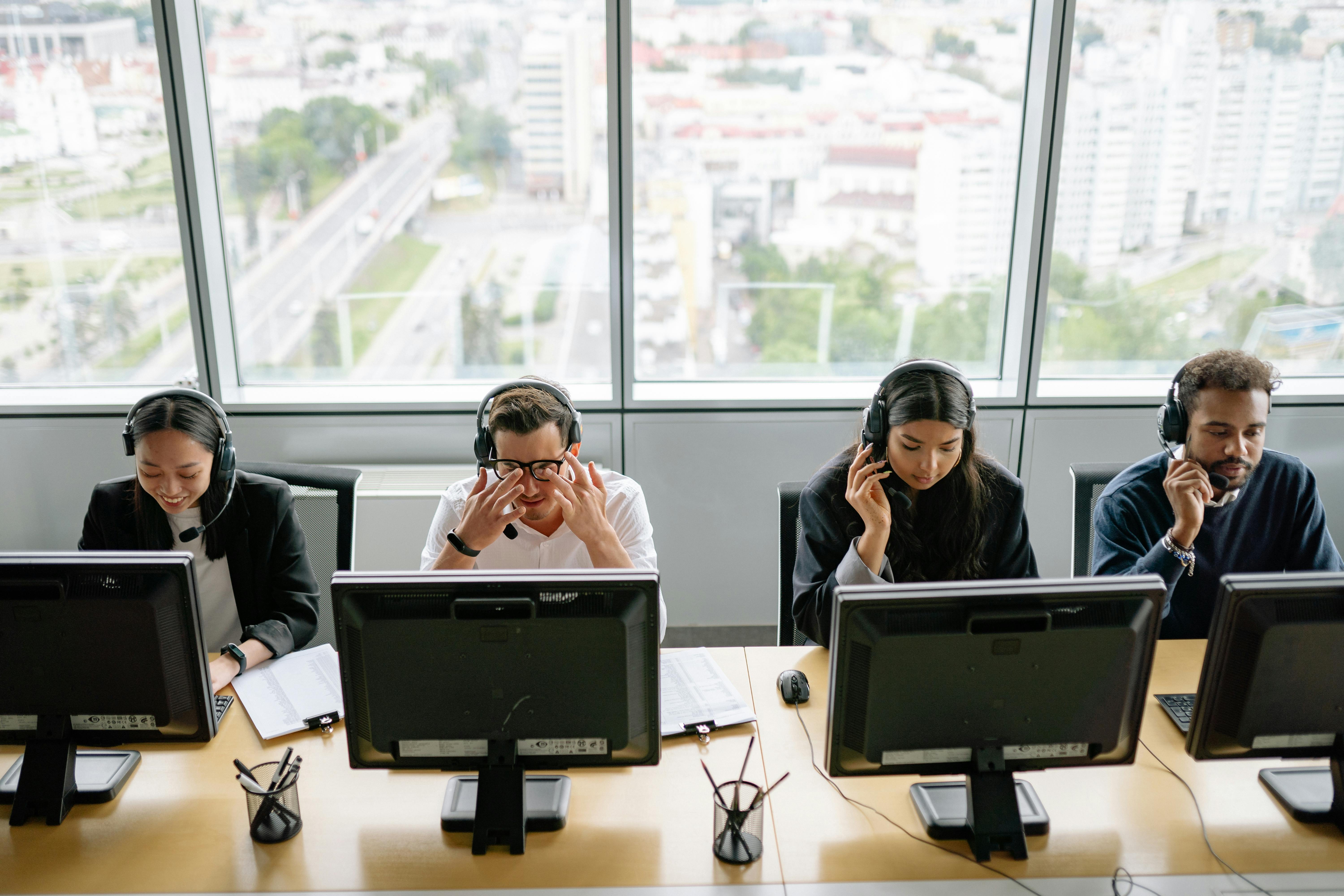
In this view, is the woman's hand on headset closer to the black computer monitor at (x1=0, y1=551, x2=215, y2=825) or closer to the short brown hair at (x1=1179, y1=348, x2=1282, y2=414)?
the short brown hair at (x1=1179, y1=348, x2=1282, y2=414)

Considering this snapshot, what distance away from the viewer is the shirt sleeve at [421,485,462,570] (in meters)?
2.00

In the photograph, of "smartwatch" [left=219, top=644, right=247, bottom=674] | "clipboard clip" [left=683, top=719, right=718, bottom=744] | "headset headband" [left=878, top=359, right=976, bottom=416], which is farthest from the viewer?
"headset headband" [left=878, top=359, right=976, bottom=416]

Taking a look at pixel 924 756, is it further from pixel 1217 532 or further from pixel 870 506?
pixel 1217 532

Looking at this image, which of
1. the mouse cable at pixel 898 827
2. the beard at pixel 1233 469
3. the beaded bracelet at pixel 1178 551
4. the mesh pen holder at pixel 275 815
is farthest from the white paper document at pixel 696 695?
the beard at pixel 1233 469

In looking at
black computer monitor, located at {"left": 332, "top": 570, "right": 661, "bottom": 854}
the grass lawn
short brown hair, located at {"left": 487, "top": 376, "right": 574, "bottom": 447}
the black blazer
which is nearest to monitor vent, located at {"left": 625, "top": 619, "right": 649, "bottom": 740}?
black computer monitor, located at {"left": 332, "top": 570, "right": 661, "bottom": 854}

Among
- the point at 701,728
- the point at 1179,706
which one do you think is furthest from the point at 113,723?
the point at 1179,706

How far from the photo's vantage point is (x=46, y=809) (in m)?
1.48

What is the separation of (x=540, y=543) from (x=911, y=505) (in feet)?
2.48

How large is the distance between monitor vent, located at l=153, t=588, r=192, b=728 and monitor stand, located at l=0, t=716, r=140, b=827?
16 centimetres

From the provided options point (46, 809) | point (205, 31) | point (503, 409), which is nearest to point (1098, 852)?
point (503, 409)

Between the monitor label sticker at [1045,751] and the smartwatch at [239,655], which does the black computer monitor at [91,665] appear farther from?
the monitor label sticker at [1045,751]

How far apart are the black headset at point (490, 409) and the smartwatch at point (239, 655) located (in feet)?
1.82

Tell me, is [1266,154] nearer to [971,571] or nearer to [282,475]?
[971,571]

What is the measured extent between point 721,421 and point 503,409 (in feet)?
4.22
